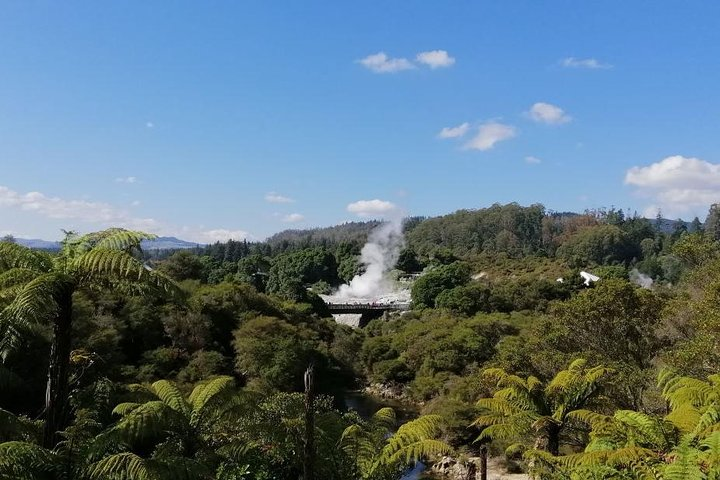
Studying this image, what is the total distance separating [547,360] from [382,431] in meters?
8.05

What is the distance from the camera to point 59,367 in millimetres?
5500

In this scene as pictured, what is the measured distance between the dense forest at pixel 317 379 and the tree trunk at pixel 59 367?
0.02 meters

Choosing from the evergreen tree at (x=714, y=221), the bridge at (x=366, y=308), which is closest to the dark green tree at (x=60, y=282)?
the bridge at (x=366, y=308)

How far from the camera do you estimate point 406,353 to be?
1221 inches

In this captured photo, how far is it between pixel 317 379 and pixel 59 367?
22.8 metres

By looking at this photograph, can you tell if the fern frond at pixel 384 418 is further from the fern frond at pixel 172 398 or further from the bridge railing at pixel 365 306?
the bridge railing at pixel 365 306

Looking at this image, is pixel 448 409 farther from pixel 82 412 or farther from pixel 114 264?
pixel 114 264

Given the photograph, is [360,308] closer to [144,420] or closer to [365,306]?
[365,306]

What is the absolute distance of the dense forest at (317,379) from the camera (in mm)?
5883

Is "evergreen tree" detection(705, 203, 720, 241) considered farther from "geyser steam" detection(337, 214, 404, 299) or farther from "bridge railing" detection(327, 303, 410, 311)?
"bridge railing" detection(327, 303, 410, 311)

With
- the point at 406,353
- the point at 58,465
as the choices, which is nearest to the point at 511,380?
the point at 58,465

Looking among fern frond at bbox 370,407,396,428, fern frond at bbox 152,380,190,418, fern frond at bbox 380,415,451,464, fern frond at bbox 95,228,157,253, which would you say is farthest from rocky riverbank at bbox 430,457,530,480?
fern frond at bbox 95,228,157,253

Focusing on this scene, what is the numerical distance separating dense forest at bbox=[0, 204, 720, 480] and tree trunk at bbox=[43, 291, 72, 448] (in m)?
0.02

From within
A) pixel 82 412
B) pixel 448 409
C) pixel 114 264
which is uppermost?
pixel 114 264
